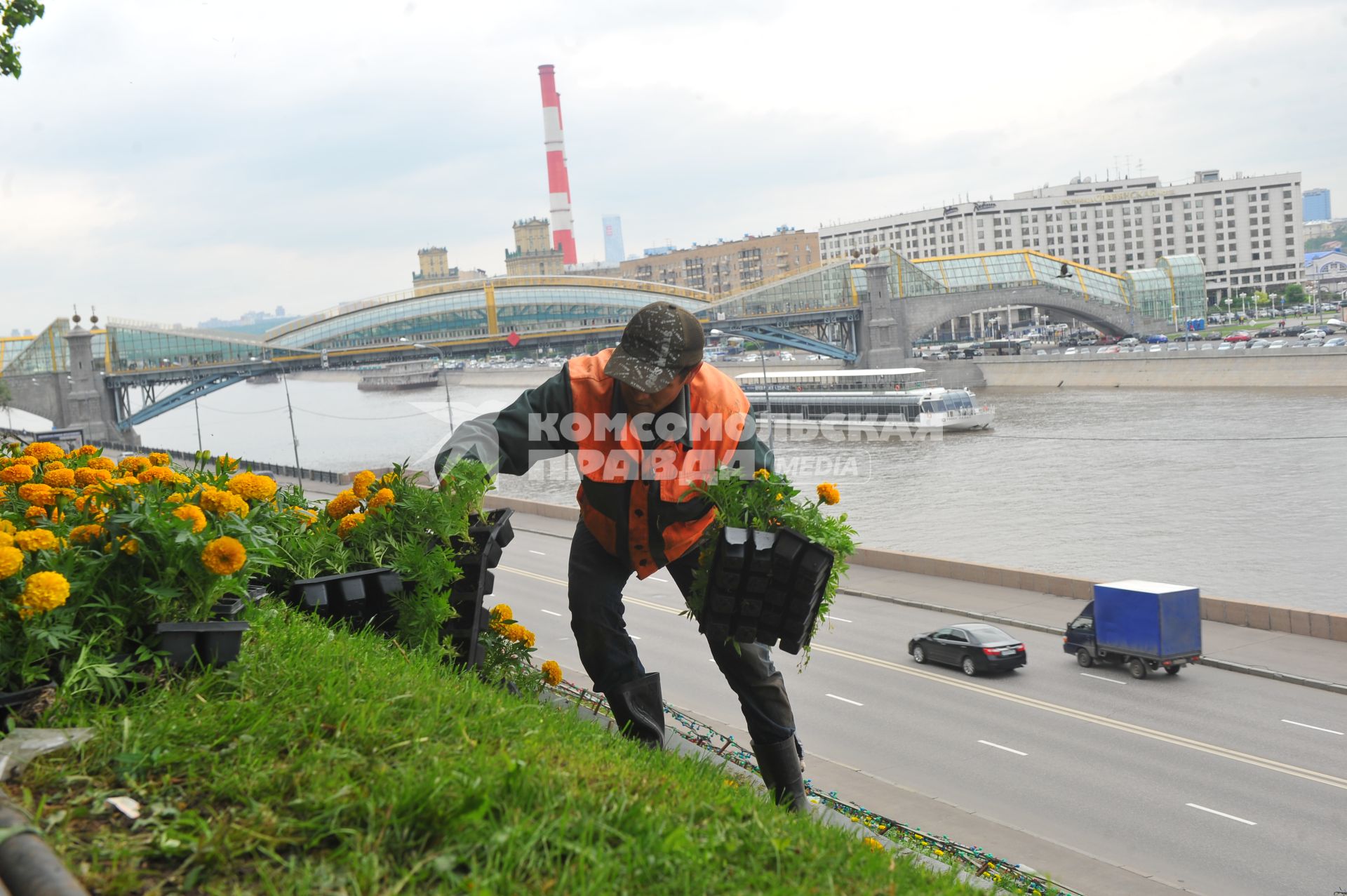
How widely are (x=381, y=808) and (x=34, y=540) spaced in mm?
1234

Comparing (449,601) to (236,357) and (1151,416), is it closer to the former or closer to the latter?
Result: (1151,416)

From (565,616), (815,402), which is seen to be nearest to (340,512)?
(565,616)

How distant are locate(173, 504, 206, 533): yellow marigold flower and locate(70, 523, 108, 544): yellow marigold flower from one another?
0.65ft

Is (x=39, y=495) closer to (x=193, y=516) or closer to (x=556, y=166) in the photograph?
(x=193, y=516)

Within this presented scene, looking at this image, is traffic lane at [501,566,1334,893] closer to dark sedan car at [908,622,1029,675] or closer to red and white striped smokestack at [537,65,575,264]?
dark sedan car at [908,622,1029,675]

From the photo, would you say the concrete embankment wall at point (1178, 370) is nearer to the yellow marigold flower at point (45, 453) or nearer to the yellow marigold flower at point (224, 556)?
the yellow marigold flower at point (45, 453)

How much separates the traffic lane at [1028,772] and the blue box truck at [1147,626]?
2.04 meters

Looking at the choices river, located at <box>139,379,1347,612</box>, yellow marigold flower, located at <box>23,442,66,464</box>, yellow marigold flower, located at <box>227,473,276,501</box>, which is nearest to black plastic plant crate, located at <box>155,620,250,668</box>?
yellow marigold flower, located at <box>227,473,276,501</box>

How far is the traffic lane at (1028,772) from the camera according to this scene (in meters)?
8.95

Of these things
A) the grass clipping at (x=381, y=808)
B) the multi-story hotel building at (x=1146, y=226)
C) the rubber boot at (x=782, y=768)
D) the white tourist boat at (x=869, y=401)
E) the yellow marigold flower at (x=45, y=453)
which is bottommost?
the white tourist boat at (x=869, y=401)

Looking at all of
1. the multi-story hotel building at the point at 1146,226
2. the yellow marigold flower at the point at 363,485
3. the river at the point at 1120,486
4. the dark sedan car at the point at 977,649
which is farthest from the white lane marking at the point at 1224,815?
the multi-story hotel building at the point at 1146,226

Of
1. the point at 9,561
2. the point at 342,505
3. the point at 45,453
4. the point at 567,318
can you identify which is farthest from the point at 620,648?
the point at 567,318

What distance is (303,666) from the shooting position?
2.87 meters

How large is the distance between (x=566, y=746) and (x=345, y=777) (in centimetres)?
65
